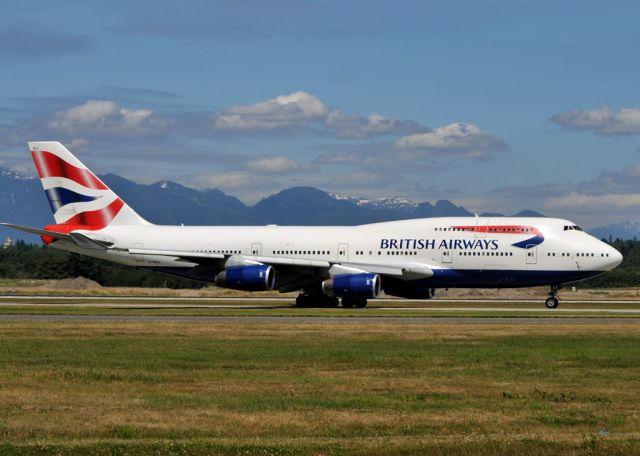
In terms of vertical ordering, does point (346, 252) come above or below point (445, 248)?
below

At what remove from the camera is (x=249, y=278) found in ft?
171

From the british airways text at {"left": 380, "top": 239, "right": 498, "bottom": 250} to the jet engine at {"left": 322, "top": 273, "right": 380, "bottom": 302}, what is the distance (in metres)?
3.48

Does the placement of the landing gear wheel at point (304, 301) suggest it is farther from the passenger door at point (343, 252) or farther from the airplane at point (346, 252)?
the passenger door at point (343, 252)

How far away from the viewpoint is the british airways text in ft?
177

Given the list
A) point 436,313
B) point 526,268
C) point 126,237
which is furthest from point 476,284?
point 126,237

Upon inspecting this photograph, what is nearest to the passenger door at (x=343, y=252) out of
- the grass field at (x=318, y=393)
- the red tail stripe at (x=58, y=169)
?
the red tail stripe at (x=58, y=169)

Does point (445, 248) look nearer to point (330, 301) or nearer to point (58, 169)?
point (330, 301)

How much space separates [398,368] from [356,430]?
26.7 feet

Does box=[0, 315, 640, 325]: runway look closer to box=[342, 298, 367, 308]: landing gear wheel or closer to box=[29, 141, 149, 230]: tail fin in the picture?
box=[342, 298, 367, 308]: landing gear wheel

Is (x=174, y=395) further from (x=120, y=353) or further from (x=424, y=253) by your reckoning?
(x=424, y=253)

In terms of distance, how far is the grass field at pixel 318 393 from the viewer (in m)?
14.9

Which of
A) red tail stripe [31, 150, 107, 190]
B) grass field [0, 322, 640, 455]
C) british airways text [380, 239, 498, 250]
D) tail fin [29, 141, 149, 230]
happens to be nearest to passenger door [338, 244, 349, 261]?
british airways text [380, 239, 498, 250]

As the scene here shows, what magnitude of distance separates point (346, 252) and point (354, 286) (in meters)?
4.92

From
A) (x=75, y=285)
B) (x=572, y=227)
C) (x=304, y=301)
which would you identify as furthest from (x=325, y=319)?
(x=75, y=285)
